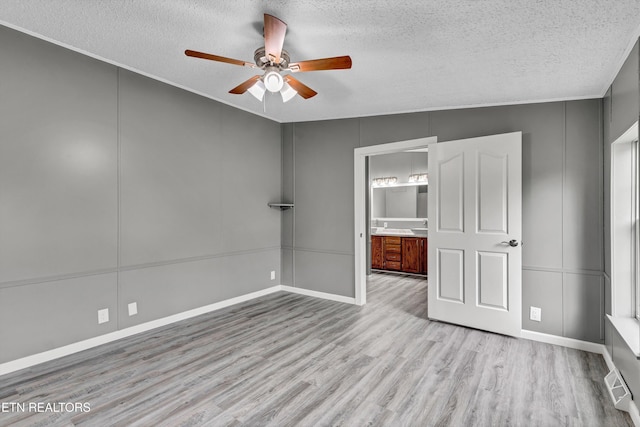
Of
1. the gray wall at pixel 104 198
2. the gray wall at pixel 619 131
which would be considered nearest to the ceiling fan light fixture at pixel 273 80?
the gray wall at pixel 104 198

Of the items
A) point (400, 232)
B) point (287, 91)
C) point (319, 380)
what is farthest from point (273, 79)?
point (400, 232)

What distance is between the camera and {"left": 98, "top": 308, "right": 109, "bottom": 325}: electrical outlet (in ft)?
9.80

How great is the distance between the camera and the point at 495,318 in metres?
3.41

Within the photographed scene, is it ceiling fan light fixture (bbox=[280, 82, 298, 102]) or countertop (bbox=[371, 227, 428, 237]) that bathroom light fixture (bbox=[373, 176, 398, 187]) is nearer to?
countertop (bbox=[371, 227, 428, 237])

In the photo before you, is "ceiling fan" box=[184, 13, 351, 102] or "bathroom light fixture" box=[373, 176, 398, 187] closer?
"ceiling fan" box=[184, 13, 351, 102]

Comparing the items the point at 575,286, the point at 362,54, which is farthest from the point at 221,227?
the point at 575,286

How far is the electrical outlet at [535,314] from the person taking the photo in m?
3.32

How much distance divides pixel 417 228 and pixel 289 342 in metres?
4.49

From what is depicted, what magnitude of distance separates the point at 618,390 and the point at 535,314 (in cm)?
111

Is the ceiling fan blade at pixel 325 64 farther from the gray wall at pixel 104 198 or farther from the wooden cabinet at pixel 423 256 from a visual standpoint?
the wooden cabinet at pixel 423 256

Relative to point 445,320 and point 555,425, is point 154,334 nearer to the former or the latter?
point 445,320

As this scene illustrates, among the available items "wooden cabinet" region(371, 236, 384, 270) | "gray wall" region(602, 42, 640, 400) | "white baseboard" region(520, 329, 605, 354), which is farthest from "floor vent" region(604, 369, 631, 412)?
"wooden cabinet" region(371, 236, 384, 270)

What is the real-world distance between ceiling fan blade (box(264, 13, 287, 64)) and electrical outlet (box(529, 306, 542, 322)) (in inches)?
137

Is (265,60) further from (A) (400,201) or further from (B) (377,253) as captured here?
(A) (400,201)
